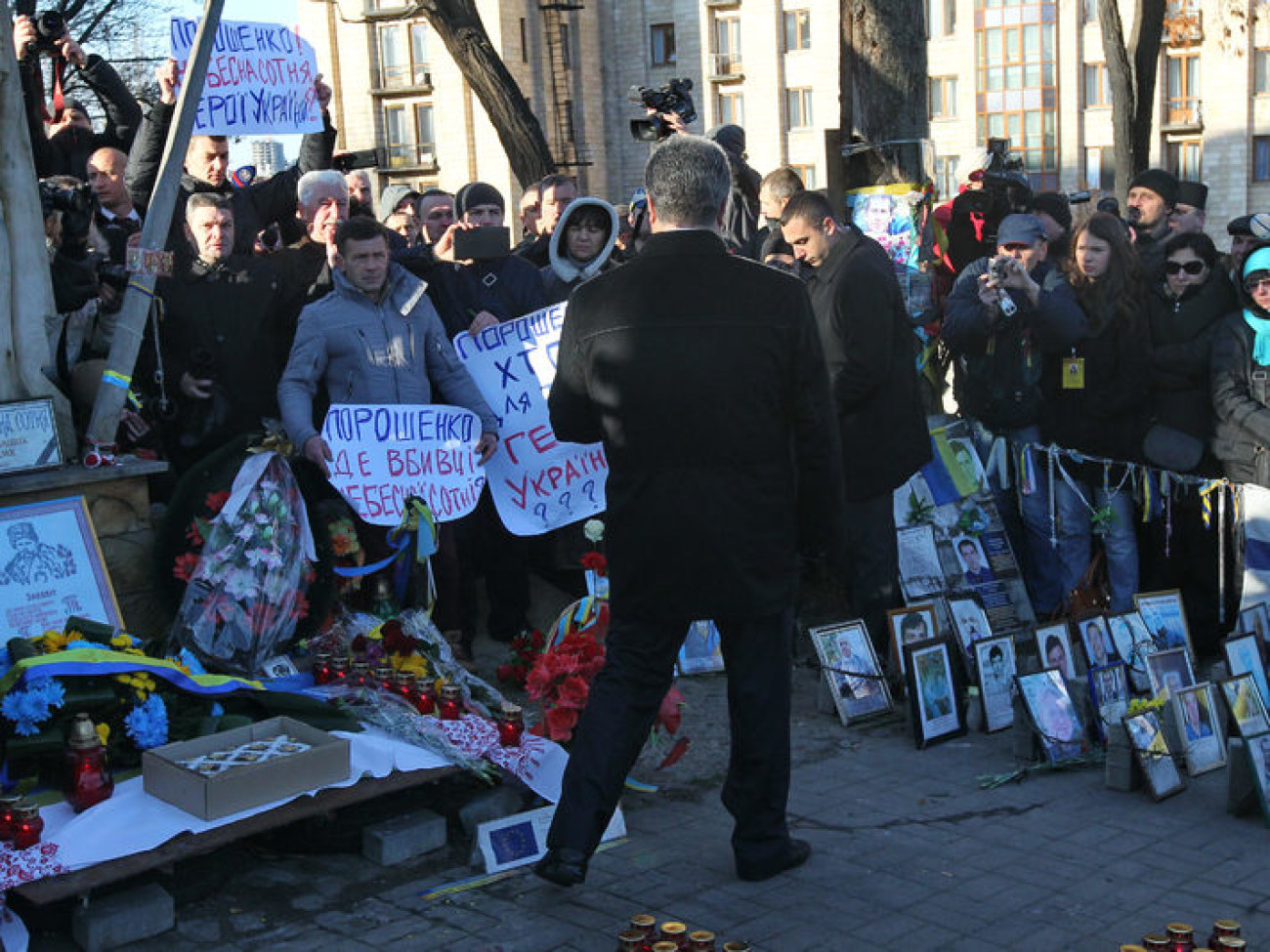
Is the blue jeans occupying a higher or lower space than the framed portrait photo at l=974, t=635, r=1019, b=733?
higher

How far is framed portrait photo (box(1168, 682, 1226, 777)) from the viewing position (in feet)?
18.5

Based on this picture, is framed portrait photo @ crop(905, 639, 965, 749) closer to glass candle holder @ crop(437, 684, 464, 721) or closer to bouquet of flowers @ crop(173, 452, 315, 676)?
glass candle holder @ crop(437, 684, 464, 721)

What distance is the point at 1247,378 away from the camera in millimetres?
7379

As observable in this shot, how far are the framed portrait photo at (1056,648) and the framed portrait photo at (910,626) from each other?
0.52 m

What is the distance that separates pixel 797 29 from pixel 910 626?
4946 centimetres

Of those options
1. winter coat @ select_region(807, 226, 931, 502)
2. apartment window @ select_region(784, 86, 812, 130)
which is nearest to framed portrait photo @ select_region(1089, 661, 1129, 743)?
winter coat @ select_region(807, 226, 931, 502)

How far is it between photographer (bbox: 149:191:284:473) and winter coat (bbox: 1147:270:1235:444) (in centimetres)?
426

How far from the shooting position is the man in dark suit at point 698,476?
4523 mm

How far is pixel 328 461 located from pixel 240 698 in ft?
4.31

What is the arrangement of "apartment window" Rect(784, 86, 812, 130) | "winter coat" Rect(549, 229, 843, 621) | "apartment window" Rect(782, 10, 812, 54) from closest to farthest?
"winter coat" Rect(549, 229, 843, 621), "apartment window" Rect(782, 10, 812, 54), "apartment window" Rect(784, 86, 812, 130)

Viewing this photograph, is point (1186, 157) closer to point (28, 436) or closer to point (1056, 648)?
point (1056, 648)

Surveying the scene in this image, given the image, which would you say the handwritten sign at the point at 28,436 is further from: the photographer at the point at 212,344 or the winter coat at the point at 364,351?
the winter coat at the point at 364,351

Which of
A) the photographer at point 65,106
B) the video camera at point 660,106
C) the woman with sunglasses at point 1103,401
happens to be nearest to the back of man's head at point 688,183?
the woman with sunglasses at point 1103,401

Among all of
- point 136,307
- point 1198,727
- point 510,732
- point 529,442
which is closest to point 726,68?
point 529,442
